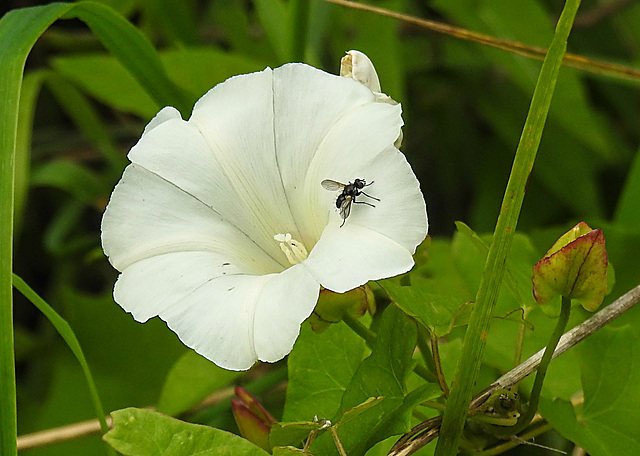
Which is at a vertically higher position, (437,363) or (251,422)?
(437,363)

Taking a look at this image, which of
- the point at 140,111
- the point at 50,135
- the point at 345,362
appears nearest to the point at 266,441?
the point at 345,362

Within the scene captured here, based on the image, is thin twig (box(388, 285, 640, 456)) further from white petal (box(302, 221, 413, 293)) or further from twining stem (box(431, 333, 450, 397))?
white petal (box(302, 221, 413, 293))

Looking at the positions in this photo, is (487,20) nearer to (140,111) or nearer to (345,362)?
(140,111)

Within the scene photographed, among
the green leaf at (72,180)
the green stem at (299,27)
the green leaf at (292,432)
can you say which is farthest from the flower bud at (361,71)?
the green leaf at (72,180)

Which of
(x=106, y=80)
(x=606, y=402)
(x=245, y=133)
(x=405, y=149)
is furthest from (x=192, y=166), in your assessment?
(x=405, y=149)

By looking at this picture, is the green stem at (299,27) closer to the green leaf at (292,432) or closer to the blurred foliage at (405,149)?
the blurred foliage at (405,149)

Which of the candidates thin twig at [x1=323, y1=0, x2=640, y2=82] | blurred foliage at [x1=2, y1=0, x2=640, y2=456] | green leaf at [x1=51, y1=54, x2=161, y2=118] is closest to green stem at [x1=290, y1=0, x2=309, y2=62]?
blurred foliage at [x1=2, y1=0, x2=640, y2=456]

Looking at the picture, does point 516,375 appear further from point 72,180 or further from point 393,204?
point 72,180
